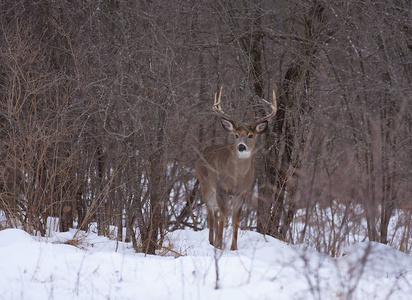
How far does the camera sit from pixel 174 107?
8086 mm

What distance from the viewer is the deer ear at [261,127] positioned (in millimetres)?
9580

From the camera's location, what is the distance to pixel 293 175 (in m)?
10.0

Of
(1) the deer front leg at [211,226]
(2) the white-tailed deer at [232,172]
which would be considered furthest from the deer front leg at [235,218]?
(1) the deer front leg at [211,226]

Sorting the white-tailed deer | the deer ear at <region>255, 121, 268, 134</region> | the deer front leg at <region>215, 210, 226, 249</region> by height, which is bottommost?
the deer front leg at <region>215, 210, 226, 249</region>

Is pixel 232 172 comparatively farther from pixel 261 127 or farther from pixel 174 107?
pixel 174 107

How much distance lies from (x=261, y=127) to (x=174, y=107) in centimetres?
208

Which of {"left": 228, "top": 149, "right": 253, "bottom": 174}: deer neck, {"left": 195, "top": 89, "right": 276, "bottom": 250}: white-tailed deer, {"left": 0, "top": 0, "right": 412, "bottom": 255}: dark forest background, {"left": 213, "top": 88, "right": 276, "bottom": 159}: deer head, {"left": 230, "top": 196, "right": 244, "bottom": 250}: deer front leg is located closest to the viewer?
{"left": 0, "top": 0, "right": 412, "bottom": 255}: dark forest background

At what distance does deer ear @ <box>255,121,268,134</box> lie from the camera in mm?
9580

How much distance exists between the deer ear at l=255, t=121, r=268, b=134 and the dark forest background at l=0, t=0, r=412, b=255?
43 cm

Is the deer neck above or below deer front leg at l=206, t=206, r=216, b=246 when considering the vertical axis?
above

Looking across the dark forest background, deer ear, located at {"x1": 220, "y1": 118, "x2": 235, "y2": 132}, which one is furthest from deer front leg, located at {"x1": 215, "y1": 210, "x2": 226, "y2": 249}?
deer ear, located at {"x1": 220, "y1": 118, "x2": 235, "y2": 132}

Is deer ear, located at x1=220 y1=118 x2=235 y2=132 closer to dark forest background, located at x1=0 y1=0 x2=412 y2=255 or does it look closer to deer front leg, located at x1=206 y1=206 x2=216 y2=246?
dark forest background, located at x1=0 y1=0 x2=412 y2=255

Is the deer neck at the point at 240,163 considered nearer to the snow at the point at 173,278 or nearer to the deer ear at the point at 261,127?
the deer ear at the point at 261,127

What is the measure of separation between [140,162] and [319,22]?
3.60 m
